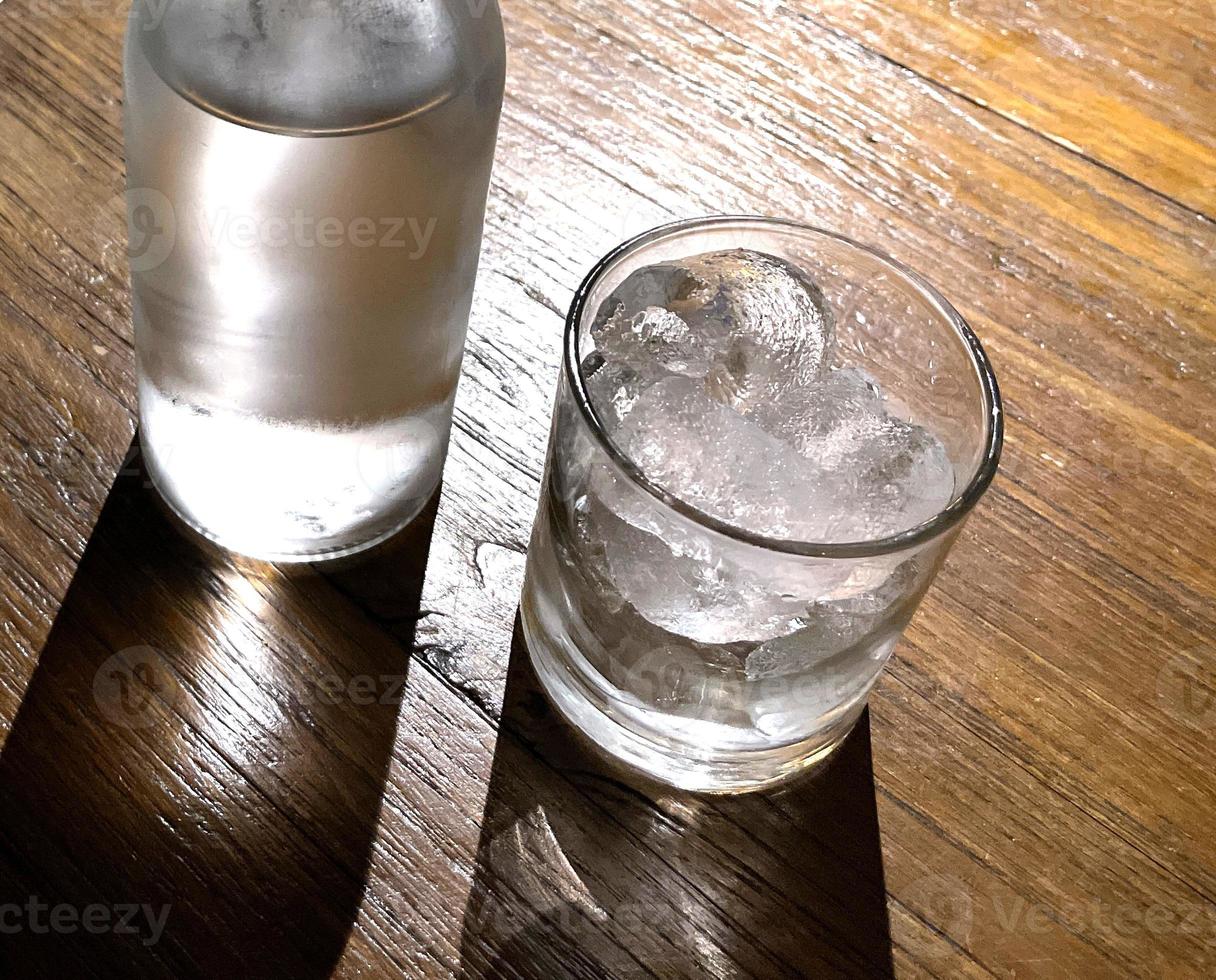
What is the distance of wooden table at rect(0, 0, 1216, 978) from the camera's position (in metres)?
0.48

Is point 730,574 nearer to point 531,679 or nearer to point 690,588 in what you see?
point 690,588

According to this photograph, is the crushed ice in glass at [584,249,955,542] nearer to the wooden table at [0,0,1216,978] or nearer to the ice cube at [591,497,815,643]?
the ice cube at [591,497,815,643]

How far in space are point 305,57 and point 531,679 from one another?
24cm

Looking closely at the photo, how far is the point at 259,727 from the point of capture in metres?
0.51

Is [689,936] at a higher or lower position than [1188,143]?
lower

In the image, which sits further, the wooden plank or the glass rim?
the wooden plank

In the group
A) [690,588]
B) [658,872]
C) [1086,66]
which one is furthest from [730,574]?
[1086,66]

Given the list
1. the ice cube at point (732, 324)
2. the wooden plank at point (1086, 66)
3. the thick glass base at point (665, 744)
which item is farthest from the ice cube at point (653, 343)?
the wooden plank at point (1086, 66)

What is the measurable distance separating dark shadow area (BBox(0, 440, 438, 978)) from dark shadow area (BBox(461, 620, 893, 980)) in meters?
0.05

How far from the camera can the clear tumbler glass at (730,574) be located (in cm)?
44

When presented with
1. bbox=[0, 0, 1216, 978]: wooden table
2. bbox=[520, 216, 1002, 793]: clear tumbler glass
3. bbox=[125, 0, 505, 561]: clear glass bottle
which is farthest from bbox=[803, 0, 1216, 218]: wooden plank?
bbox=[125, 0, 505, 561]: clear glass bottle

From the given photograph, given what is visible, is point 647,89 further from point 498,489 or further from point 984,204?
point 498,489

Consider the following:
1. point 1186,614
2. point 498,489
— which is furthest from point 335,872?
point 1186,614

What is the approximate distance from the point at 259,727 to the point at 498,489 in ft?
0.48
